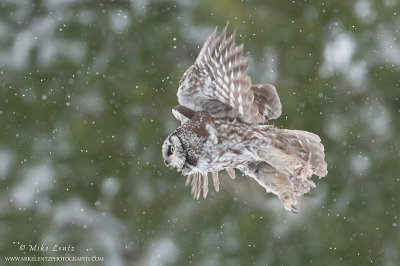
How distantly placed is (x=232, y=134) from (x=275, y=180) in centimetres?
32

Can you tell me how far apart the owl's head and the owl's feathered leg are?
1.52 ft

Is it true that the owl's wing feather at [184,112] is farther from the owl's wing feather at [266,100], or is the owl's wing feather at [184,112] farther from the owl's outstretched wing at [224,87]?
the owl's wing feather at [266,100]

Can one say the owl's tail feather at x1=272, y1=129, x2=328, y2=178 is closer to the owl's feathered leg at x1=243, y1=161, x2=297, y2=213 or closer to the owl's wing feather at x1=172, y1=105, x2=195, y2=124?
the owl's feathered leg at x1=243, y1=161, x2=297, y2=213

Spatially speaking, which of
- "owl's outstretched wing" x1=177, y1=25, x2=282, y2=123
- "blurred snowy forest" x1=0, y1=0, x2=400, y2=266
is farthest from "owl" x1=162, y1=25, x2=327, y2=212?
"blurred snowy forest" x1=0, y1=0, x2=400, y2=266

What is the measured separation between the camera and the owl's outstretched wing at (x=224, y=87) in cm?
302

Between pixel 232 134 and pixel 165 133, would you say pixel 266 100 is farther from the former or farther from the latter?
pixel 165 133

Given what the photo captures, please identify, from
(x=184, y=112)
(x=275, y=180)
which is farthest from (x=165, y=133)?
(x=275, y=180)

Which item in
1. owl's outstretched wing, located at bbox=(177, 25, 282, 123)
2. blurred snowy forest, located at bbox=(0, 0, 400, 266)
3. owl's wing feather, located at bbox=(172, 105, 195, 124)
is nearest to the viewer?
owl's outstretched wing, located at bbox=(177, 25, 282, 123)

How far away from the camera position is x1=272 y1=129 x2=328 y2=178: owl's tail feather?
331cm

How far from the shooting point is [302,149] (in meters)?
3.43

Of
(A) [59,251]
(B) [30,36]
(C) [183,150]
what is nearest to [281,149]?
(C) [183,150]

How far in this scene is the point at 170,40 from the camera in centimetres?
535

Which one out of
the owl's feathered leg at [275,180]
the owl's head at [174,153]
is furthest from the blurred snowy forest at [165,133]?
the owl's head at [174,153]

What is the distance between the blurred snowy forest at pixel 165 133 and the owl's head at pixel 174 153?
221 cm
